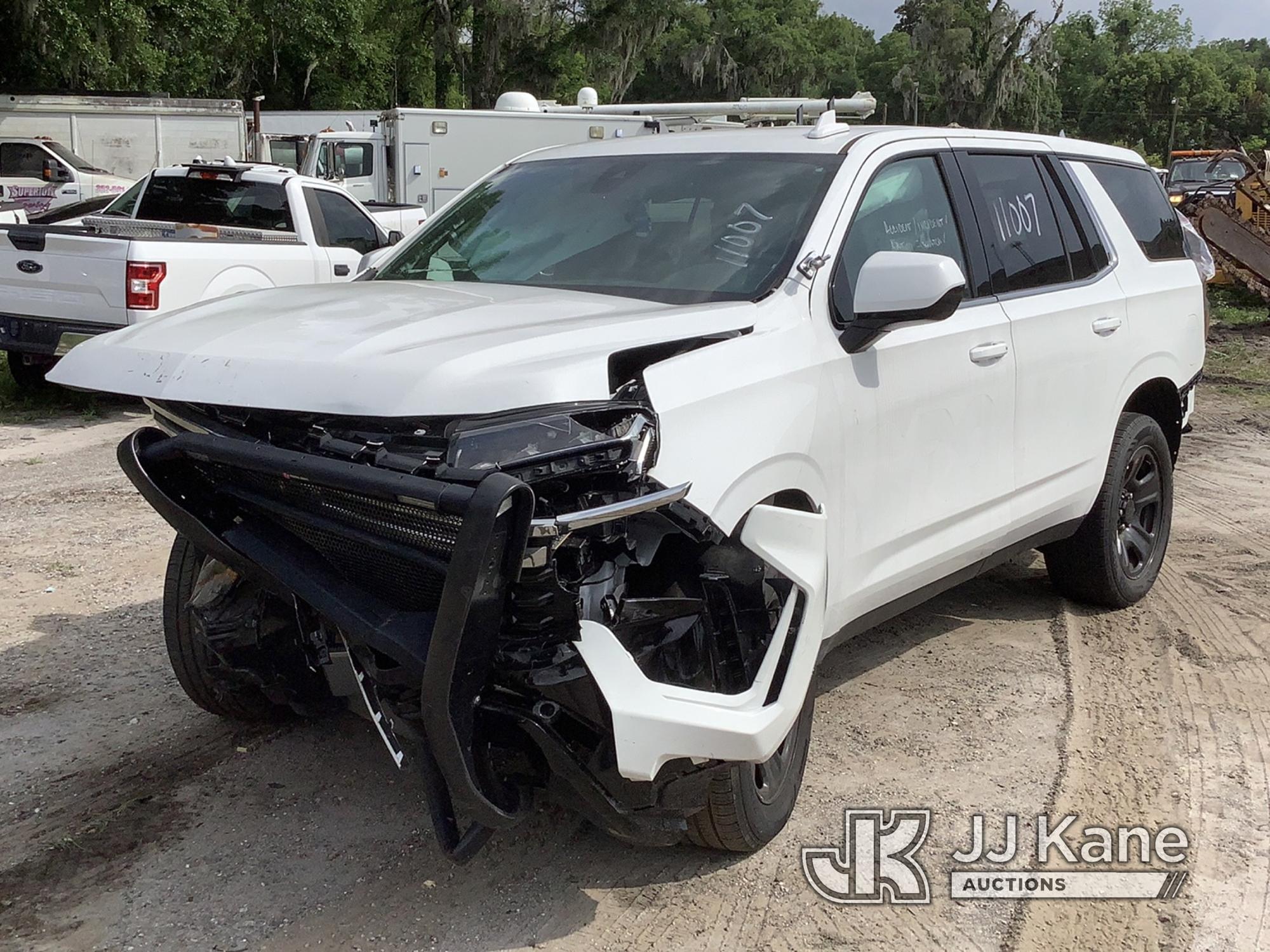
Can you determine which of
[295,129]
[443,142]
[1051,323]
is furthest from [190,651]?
[295,129]

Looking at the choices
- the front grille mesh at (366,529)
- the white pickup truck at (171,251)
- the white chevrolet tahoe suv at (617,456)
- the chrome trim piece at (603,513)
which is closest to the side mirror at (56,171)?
the white pickup truck at (171,251)

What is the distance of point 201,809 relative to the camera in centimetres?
359

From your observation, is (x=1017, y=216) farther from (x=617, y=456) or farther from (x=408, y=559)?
(x=408, y=559)

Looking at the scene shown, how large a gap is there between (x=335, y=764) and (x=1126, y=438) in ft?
11.0

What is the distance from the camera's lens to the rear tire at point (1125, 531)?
201 inches

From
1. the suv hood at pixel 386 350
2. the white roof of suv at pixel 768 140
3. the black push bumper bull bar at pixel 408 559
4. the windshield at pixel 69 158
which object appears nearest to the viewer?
the black push bumper bull bar at pixel 408 559

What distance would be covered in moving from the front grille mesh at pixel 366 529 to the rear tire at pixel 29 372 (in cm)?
793

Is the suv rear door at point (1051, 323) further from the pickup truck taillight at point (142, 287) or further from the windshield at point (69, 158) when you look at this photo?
the windshield at point (69, 158)

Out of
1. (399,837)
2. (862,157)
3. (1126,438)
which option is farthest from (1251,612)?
(399,837)

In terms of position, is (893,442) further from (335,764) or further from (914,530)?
(335,764)

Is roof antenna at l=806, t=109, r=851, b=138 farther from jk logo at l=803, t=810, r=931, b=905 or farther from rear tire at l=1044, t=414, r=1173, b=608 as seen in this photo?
jk logo at l=803, t=810, r=931, b=905

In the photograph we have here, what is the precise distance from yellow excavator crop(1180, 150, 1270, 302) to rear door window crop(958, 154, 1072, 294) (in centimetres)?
1274

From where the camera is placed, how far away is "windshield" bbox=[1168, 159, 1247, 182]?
2373cm

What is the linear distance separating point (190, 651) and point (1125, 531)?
3827 mm
